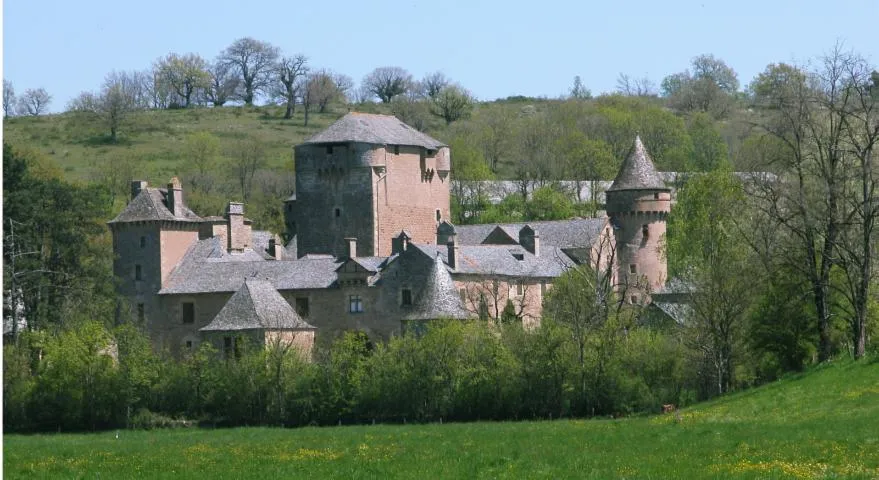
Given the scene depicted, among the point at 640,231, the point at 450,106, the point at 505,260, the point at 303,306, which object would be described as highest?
the point at 450,106

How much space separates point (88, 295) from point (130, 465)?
118ft

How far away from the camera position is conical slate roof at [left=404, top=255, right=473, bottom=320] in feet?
203

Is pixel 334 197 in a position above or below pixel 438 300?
above

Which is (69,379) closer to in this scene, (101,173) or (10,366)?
(10,366)

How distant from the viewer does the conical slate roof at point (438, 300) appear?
6194 centimetres

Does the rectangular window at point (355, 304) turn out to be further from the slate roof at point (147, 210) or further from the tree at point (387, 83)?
the tree at point (387, 83)

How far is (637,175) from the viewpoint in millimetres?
82125

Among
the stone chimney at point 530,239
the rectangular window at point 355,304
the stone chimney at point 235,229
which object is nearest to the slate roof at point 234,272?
the rectangular window at point 355,304

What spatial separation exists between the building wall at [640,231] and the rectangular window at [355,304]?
18.8m

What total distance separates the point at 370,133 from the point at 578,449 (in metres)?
50.4

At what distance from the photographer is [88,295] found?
6444 cm

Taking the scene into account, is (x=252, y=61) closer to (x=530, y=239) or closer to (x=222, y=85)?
(x=222, y=85)

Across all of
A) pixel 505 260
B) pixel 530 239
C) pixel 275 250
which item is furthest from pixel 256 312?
pixel 530 239

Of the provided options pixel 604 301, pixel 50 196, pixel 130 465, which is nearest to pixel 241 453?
pixel 130 465
